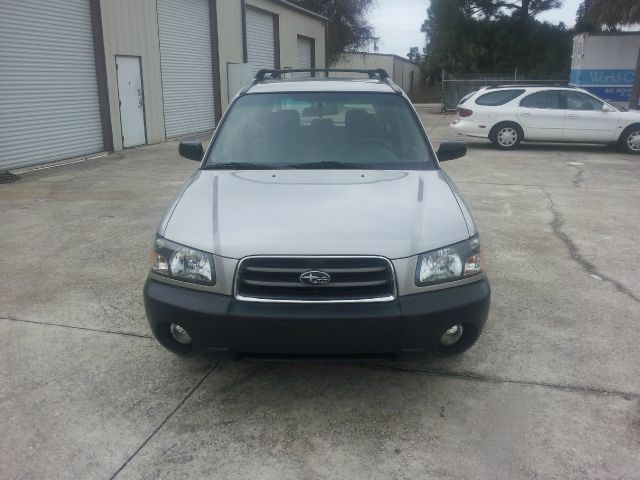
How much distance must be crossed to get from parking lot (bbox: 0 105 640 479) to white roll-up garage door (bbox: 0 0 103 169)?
6471 millimetres

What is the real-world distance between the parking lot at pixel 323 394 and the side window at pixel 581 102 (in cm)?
869

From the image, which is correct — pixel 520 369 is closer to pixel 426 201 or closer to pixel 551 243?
pixel 426 201

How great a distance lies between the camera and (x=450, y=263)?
304 cm

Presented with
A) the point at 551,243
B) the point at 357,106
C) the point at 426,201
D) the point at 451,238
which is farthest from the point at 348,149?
the point at 551,243

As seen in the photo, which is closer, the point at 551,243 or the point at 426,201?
the point at 426,201

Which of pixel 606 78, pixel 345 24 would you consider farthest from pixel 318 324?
pixel 345 24

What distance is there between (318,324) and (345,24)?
3460cm

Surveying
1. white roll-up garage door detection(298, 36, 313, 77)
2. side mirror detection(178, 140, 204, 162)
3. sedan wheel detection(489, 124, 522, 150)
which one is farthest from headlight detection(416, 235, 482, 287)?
white roll-up garage door detection(298, 36, 313, 77)

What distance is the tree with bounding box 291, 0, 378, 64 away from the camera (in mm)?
33594

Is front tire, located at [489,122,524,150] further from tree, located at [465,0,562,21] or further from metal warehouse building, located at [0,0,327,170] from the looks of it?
tree, located at [465,0,562,21]

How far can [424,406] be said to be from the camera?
10.6 feet

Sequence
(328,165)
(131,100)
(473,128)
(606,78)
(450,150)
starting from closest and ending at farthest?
(328,165), (450,150), (473,128), (131,100), (606,78)

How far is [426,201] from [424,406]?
1165 mm

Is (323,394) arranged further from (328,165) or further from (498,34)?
(498,34)
